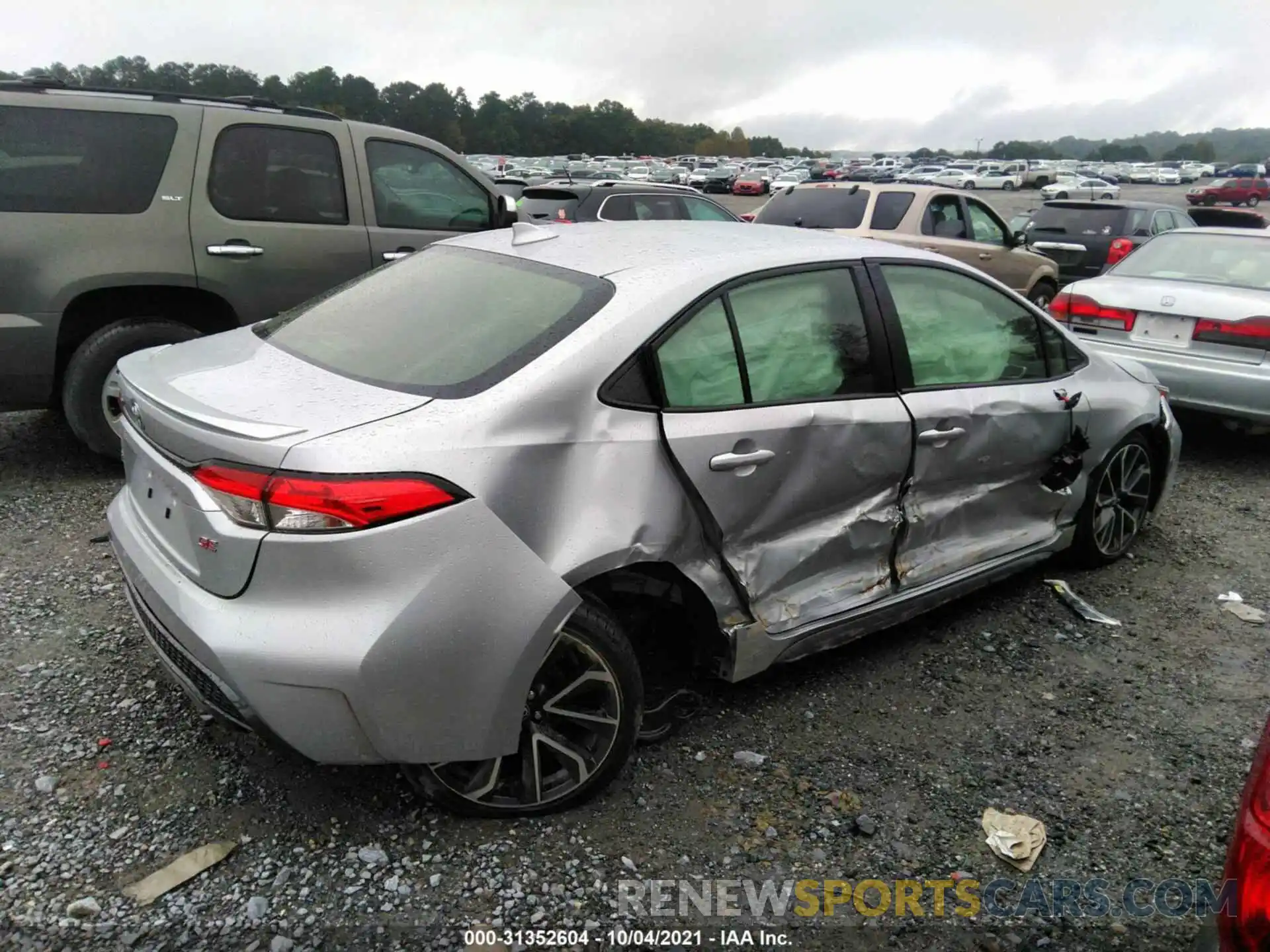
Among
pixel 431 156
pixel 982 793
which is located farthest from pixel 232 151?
pixel 982 793

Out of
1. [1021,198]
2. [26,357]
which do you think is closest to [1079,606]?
[26,357]

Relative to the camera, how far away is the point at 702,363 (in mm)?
2871

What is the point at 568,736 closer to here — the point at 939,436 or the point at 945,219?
the point at 939,436

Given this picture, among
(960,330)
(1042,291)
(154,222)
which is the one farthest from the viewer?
(1042,291)

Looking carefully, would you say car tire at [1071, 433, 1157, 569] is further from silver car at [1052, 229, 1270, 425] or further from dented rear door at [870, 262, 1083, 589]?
silver car at [1052, 229, 1270, 425]

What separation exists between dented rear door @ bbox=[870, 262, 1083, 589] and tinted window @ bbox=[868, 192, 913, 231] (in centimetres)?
560

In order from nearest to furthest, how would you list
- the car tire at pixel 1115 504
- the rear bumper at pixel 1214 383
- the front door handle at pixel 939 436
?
the front door handle at pixel 939 436
the car tire at pixel 1115 504
the rear bumper at pixel 1214 383

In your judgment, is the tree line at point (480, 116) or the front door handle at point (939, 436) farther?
the tree line at point (480, 116)

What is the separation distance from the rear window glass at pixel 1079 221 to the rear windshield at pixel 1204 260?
16.1 feet

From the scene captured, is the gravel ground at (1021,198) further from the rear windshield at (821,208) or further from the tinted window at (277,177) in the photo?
the tinted window at (277,177)

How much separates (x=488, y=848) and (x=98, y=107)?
14.4ft

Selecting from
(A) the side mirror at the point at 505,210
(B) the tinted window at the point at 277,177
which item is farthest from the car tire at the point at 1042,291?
(B) the tinted window at the point at 277,177

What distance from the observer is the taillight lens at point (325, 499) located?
2.17 metres

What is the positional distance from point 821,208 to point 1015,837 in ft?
25.9
